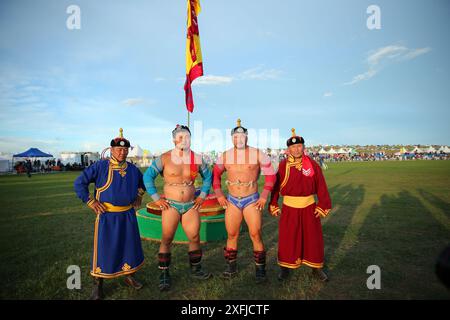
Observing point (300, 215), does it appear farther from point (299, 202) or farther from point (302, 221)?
point (299, 202)

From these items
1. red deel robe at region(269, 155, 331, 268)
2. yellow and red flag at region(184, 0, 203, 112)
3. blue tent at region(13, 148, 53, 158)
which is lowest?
red deel robe at region(269, 155, 331, 268)

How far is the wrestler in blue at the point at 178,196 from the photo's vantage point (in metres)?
3.66

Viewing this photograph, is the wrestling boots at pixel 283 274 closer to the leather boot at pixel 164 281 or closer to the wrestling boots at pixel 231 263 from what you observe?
the wrestling boots at pixel 231 263

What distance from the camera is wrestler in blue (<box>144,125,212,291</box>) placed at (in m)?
3.66

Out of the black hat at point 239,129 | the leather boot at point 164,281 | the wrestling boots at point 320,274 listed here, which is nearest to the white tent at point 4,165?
the leather boot at point 164,281

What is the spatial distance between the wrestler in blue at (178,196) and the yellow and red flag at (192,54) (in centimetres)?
164

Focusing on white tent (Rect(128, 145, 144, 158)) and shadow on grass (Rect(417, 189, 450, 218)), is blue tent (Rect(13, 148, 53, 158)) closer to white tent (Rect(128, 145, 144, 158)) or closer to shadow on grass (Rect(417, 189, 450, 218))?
white tent (Rect(128, 145, 144, 158))

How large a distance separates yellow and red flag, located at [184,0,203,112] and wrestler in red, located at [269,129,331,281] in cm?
251

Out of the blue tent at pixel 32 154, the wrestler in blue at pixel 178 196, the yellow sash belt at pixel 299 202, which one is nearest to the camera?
the wrestler in blue at pixel 178 196

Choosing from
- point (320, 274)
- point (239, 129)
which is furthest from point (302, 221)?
point (239, 129)

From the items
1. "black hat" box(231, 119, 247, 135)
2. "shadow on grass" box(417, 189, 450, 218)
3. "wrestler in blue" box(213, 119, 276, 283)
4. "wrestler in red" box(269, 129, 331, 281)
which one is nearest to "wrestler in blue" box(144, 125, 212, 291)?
"wrestler in blue" box(213, 119, 276, 283)

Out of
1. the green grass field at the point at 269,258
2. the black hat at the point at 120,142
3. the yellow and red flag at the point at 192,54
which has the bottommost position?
the green grass field at the point at 269,258

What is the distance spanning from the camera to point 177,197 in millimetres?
3709

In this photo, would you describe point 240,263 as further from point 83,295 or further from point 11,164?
point 11,164
